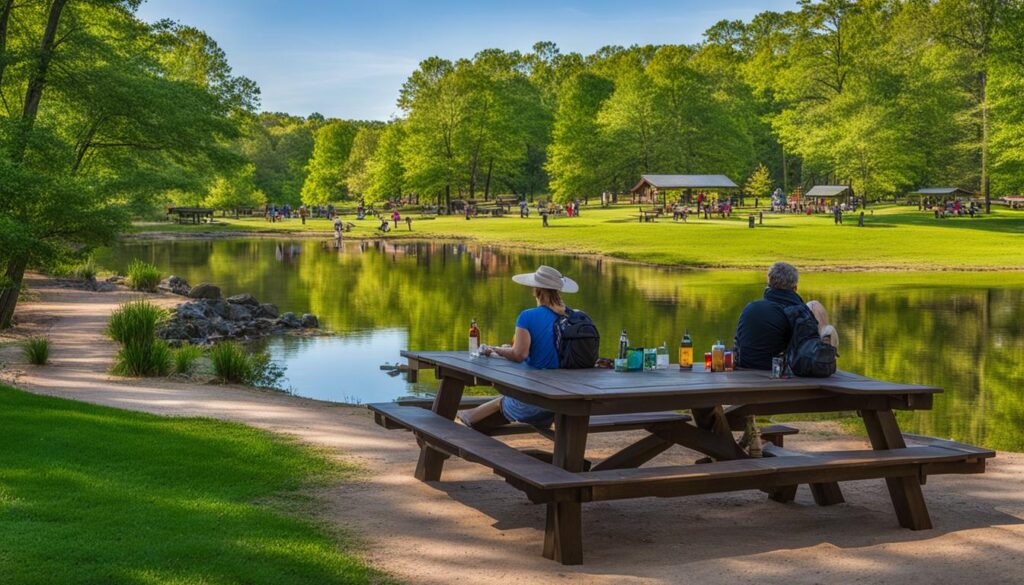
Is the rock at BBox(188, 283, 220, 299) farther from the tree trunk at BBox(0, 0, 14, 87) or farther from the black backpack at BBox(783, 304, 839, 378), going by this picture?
the black backpack at BBox(783, 304, 839, 378)

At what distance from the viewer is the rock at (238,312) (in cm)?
2586

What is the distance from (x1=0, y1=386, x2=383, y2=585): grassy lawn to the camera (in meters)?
6.38

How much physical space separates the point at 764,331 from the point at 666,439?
123 cm

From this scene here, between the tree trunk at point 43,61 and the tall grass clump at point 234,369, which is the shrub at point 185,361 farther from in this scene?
the tree trunk at point 43,61

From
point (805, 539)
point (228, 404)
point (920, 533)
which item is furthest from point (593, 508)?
point (228, 404)

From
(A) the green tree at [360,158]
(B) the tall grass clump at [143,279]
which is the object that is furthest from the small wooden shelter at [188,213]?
(B) the tall grass clump at [143,279]

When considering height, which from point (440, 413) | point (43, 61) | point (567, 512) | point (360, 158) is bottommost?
point (567, 512)

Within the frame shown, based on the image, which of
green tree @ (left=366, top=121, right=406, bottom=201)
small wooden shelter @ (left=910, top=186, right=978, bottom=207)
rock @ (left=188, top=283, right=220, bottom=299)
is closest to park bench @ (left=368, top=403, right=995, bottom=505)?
rock @ (left=188, top=283, right=220, bottom=299)

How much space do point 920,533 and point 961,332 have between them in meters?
17.2

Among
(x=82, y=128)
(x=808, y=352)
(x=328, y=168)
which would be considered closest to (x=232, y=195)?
(x=328, y=168)

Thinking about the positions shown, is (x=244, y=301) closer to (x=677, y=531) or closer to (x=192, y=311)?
(x=192, y=311)

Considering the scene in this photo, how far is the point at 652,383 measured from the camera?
7746 millimetres

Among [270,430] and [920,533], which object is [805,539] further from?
[270,430]

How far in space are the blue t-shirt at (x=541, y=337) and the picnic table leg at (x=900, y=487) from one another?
8.47 feet
